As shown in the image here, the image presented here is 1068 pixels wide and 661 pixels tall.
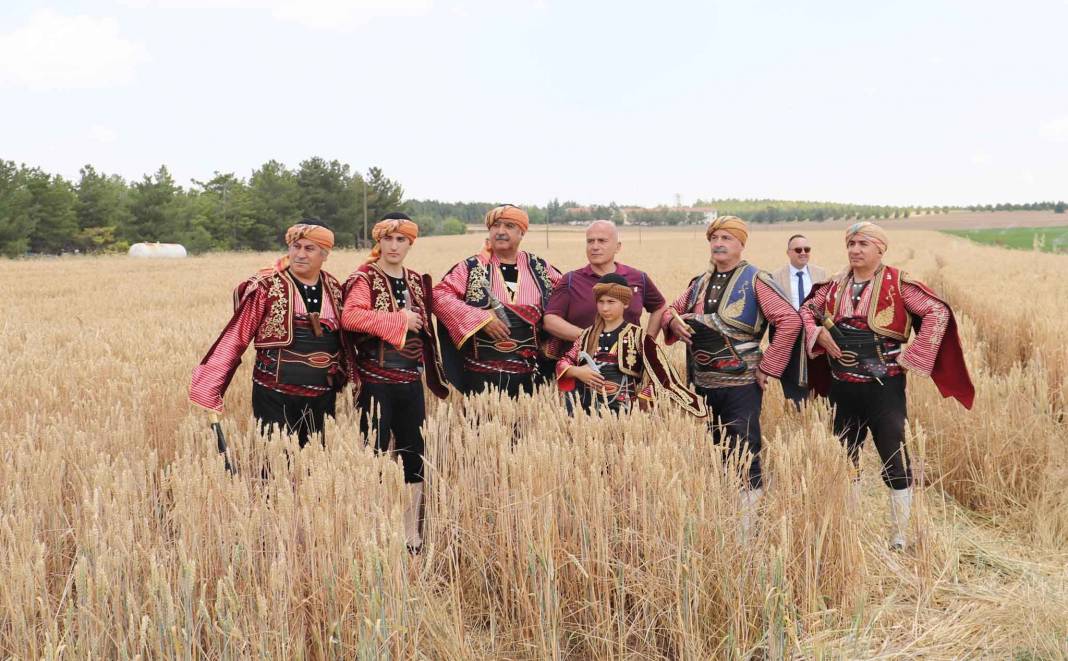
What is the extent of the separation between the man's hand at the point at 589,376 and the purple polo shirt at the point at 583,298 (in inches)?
20.2

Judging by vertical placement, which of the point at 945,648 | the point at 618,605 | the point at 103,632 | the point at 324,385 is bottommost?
the point at 945,648

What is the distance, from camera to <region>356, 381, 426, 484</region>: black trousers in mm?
3693

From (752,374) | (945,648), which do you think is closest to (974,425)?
(752,374)

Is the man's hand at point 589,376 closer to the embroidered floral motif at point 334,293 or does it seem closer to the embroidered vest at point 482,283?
the embroidered vest at point 482,283

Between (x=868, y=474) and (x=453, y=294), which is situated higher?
(x=453, y=294)

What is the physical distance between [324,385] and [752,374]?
2180 millimetres

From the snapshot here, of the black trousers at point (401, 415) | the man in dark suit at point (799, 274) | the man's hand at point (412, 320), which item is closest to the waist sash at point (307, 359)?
the black trousers at point (401, 415)

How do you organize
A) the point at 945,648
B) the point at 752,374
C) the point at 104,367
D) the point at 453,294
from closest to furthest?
the point at 945,648, the point at 752,374, the point at 453,294, the point at 104,367

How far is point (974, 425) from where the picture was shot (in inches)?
172

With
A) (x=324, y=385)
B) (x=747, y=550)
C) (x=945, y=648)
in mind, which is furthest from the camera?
(x=324, y=385)

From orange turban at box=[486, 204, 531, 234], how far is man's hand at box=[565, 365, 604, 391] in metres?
1.00

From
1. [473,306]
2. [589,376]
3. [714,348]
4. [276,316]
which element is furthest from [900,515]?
[276,316]

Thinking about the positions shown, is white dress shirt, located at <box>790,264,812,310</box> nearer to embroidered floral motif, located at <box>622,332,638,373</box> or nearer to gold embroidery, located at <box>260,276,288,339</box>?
embroidered floral motif, located at <box>622,332,638,373</box>

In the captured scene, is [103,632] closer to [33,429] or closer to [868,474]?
[33,429]
